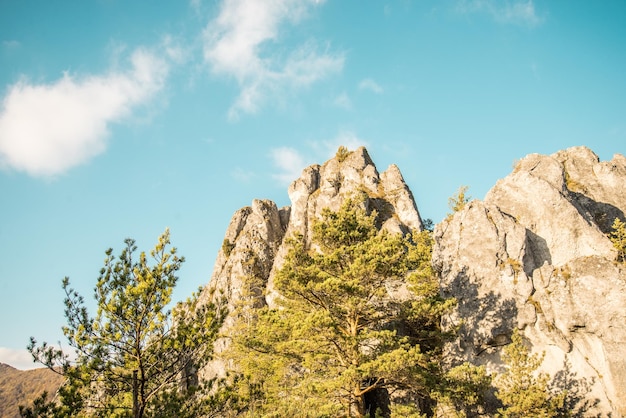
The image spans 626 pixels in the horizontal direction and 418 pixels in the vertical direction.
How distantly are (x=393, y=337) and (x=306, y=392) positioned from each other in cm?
423

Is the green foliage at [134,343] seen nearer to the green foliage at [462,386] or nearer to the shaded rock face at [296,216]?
the green foliage at [462,386]

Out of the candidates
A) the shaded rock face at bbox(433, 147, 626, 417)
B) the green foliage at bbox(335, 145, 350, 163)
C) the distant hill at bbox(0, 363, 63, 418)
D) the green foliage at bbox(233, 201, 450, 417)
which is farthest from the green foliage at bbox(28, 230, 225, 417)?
the distant hill at bbox(0, 363, 63, 418)

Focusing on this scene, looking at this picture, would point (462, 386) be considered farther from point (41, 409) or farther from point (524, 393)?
point (41, 409)

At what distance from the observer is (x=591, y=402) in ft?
56.9

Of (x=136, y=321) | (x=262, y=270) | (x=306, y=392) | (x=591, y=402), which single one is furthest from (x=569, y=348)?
(x=262, y=270)

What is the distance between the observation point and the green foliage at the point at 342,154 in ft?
183

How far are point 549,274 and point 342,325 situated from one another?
12.1 meters

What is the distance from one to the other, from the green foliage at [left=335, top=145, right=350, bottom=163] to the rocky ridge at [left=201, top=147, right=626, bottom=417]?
2681 cm

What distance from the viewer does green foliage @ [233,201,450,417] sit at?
1509cm

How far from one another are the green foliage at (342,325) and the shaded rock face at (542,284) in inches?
198

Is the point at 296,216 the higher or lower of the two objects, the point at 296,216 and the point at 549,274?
the higher

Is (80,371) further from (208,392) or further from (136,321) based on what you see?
(208,392)

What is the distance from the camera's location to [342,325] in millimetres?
18406

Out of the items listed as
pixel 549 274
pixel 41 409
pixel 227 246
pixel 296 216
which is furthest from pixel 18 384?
pixel 549 274
